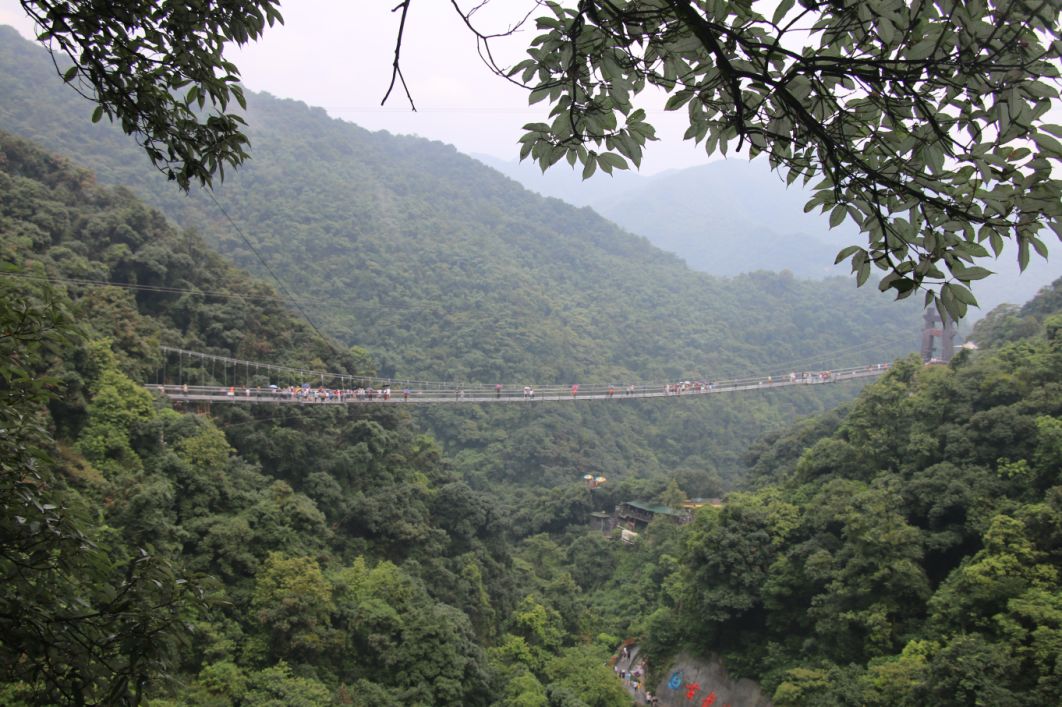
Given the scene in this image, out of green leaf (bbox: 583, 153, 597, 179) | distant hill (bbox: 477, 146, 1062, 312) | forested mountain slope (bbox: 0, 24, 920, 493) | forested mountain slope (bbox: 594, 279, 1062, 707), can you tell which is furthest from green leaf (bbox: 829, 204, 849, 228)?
distant hill (bbox: 477, 146, 1062, 312)

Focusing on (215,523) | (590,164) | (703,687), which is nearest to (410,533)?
(215,523)

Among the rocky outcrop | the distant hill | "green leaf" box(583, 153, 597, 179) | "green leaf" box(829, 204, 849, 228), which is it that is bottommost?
the rocky outcrop

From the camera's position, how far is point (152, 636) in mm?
1107

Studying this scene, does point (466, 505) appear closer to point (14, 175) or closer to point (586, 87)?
point (14, 175)

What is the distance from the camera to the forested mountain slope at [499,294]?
2077 centimetres

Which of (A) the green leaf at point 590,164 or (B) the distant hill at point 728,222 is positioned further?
(B) the distant hill at point 728,222

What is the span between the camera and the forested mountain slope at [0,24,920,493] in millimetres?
20766

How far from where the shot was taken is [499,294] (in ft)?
82.7

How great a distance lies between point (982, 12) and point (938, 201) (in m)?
0.21

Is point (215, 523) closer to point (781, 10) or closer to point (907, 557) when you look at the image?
point (907, 557)

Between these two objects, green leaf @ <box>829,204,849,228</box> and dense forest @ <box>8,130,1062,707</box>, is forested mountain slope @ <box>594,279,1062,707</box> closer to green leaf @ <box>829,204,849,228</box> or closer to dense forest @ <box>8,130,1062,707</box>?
dense forest @ <box>8,130,1062,707</box>

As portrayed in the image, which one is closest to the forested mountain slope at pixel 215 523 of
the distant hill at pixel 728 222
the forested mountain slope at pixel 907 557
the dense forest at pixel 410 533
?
the dense forest at pixel 410 533

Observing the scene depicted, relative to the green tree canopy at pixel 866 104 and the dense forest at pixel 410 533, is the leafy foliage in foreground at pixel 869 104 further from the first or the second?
the dense forest at pixel 410 533

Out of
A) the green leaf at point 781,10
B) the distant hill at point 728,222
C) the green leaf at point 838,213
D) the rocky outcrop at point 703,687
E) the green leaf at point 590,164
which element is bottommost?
the rocky outcrop at point 703,687
